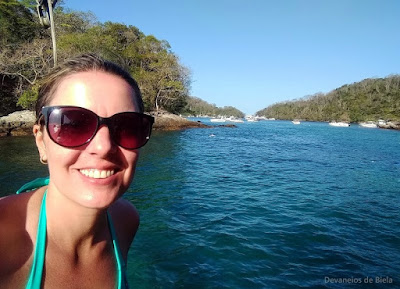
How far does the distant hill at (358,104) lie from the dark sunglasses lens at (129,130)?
119 m

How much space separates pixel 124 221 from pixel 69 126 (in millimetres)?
1101

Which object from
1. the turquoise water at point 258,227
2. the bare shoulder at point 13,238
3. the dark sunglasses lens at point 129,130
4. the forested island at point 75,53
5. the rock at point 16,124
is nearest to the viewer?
the bare shoulder at point 13,238

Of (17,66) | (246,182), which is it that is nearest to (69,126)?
(246,182)

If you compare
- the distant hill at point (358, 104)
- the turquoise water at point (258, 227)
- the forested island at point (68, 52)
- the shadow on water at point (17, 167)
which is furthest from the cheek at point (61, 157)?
the distant hill at point (358, 104)

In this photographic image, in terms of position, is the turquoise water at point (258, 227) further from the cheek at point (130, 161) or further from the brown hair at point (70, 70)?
the brown hair at point (70, 70)

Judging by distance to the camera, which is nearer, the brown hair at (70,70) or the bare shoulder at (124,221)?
the brown hair at (70,70)

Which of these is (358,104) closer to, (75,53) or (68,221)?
(75,53)

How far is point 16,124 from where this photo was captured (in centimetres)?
2625

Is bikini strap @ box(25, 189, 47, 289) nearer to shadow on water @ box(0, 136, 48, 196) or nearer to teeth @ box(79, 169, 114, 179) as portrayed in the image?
teeth @ box(79, 169, 114, 179)

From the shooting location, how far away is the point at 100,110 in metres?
1.34

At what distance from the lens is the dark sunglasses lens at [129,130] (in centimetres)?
140

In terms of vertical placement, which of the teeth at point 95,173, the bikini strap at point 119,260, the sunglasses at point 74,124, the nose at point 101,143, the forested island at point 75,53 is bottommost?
the bikini strap at point 119,260

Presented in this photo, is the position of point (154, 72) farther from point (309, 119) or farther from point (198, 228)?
point (309, 119)

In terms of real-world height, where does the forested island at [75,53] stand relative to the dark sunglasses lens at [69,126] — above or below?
above
